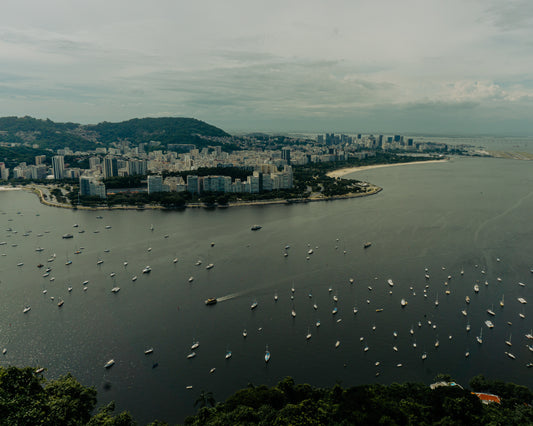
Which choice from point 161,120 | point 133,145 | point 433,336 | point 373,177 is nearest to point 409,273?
point 433,336

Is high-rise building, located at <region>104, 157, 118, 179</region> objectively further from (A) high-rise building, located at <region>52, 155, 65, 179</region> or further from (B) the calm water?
(B) the calm water

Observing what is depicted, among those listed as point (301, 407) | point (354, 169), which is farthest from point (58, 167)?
point (301, 407)

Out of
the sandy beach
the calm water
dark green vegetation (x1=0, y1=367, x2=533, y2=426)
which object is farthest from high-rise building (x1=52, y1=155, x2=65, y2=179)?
dark green vegetation (x1=0, y1=367, x2=533, y2=426)

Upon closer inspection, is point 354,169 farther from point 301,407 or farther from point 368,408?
point 301,407

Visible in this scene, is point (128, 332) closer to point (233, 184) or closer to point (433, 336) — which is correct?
point (433, 336)

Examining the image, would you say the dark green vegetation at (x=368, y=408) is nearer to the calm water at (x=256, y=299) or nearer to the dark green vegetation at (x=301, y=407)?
the dark green vegetation at (x=301, y=407)

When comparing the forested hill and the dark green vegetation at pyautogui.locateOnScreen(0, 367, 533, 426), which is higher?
the forested hill
